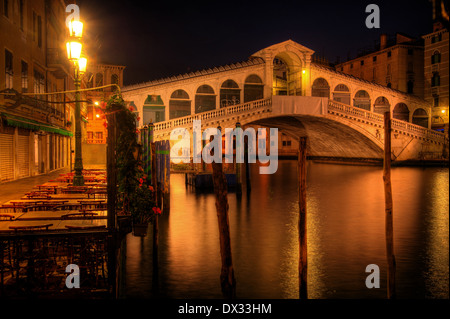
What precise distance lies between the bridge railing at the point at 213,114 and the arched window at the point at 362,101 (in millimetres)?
10742

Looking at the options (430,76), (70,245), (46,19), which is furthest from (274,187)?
(430,76)

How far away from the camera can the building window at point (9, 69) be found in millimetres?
14977

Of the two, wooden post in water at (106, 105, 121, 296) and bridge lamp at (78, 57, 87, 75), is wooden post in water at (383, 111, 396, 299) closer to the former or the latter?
wooden post in water at (106, 105, 121, 296)

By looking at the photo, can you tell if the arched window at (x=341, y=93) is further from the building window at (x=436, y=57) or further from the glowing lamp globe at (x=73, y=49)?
the glowing lamp globe at (x=73, y=49)

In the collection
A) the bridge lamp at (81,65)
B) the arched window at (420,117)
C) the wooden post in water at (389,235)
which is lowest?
the wooden post in water at (389,235)

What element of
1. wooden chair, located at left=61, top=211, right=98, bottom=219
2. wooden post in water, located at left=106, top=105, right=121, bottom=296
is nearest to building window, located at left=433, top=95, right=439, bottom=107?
wooden chair, located at left=61, top=211, right=98, bottom=219

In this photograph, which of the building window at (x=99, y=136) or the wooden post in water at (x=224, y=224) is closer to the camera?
the wooden post in water at (x=224, y=224)

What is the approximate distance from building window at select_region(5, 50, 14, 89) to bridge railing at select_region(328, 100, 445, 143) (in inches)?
966

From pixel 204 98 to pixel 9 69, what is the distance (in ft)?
69.6

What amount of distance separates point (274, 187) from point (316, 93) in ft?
56.2

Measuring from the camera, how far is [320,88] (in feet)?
126

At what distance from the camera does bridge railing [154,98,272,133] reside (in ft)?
97.1

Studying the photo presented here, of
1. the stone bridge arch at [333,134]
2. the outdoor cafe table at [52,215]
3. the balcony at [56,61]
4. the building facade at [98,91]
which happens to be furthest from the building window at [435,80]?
the outdoor cafe table at [52,215]

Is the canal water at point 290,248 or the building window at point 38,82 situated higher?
the building window at point 38,82
